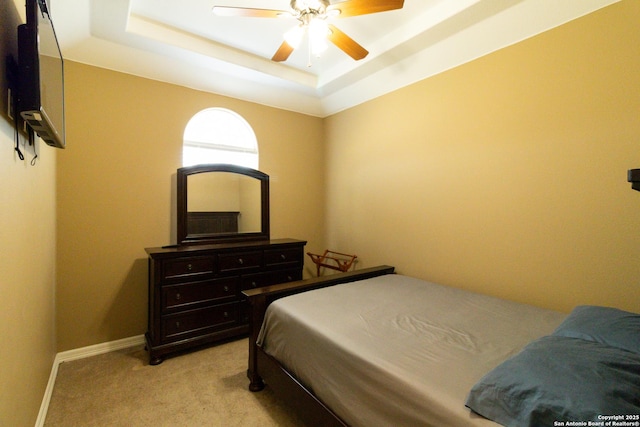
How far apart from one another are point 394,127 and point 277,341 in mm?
2396

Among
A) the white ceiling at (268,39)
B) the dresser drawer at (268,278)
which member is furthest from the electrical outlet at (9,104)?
the dresser drawer at (268,278)

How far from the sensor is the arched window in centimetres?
308

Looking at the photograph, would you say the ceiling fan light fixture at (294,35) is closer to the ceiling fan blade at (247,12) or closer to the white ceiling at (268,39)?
the ceiling fan blade at (247,12)

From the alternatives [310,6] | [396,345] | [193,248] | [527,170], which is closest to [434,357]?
[396,345]

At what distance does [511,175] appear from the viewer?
216 centimetres

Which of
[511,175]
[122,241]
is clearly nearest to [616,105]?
[511,175]

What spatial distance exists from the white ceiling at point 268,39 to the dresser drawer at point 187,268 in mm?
1829

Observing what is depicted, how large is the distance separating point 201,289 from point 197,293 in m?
0.05

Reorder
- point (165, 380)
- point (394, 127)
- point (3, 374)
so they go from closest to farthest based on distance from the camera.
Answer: point (3, 374)
point (165, 380)
point (394, 127)

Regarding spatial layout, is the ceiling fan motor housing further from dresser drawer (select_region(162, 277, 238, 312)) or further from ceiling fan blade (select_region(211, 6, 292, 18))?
dresser drawer (select_region(162, 277, 238, 312))

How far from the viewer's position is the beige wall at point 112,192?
2.40 meters

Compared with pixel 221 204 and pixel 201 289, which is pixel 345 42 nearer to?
pixel 221 204

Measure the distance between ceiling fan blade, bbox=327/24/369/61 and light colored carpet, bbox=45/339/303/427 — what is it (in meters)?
2.51

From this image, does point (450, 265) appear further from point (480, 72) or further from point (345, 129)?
point (345, 129)
